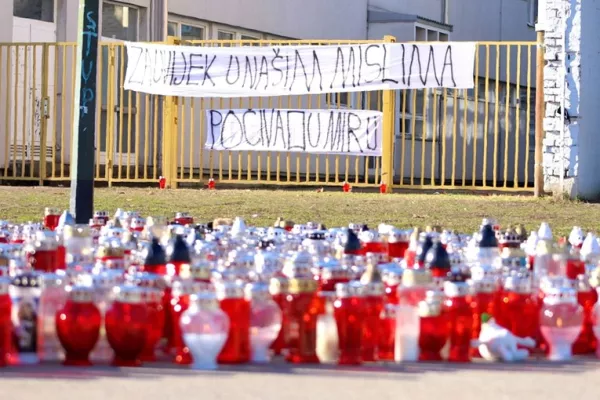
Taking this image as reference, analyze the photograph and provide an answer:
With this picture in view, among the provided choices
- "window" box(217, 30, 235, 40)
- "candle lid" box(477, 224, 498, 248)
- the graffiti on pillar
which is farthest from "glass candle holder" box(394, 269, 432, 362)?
"window" box(217, 30, 235, 40)

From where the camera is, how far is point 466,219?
41.4 feet

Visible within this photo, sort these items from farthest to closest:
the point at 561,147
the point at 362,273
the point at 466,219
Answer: the point at 561,147 < the point at 466,219 < the point at 362,273

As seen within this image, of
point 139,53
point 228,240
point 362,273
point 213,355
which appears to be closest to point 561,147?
point 139,53

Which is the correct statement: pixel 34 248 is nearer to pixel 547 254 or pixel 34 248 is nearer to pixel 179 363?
pixel 179 363

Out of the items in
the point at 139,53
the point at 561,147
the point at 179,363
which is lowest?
the point at 179,363

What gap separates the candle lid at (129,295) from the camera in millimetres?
4785

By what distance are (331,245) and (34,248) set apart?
4.64 ft

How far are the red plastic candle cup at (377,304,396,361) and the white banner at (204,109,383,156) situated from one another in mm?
13318

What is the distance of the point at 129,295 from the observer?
4793 mm

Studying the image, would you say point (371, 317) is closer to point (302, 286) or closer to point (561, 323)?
point (302, 286)

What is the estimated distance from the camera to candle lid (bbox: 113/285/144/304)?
4.79 meters

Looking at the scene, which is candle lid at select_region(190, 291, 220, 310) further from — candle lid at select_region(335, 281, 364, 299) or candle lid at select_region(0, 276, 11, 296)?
candle lid at select_region(0, 276, 11, 296)

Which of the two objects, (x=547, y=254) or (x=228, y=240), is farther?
(x=228, y=240)

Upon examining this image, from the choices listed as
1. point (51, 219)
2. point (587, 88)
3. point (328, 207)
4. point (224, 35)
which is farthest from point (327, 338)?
point (224, 35)
